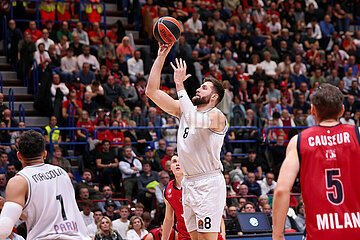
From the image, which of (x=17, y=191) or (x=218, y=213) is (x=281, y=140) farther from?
(x=17, y=191)

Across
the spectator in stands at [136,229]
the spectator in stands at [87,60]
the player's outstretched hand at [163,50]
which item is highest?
the spectator in stands at [87,60]

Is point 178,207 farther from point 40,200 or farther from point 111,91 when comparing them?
point 111,91

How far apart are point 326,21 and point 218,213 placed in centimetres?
1767

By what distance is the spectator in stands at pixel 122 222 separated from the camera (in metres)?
12.4

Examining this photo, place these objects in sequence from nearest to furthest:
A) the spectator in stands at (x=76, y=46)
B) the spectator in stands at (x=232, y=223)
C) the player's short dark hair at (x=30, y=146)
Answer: the player's short dark hair at (x=30, y=146)
the spectator in stands at (x=232, y=223)
the spectator in stands at (x=76, y=46)

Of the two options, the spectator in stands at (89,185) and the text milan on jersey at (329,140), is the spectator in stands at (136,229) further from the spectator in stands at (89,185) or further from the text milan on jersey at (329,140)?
the text milan on jersey at (329,140)

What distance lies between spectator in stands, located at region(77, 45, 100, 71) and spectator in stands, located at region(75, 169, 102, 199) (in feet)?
13.6

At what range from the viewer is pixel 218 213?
267 inches

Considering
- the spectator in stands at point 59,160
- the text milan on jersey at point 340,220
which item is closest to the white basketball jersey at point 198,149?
the text milan on jersey at point 340,220

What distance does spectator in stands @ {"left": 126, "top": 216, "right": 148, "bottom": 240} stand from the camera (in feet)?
39.9

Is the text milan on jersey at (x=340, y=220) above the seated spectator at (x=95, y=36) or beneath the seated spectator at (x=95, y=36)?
beneath

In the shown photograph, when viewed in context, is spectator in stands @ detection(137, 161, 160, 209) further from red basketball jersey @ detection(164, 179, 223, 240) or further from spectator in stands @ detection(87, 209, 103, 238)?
red basketball jersey @ detection(164, 179, 223, 240)

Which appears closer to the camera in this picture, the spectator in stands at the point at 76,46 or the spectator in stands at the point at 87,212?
the spectator in stands at the point at 87,212

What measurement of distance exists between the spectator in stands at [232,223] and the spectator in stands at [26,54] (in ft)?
22.6
